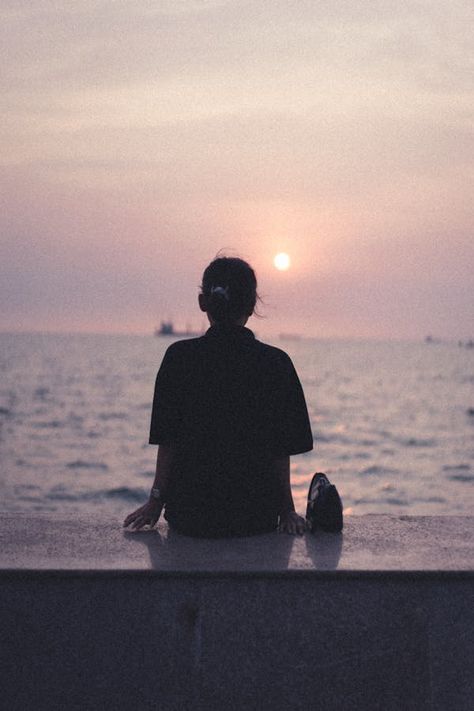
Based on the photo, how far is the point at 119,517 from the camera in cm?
425

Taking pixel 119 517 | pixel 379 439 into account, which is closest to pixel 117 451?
pixel 379 439

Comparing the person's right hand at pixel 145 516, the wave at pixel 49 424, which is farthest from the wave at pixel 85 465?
the person's right hand at pixel 145 516

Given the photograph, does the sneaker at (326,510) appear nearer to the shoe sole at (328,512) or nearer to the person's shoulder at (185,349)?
the shoe sole at (328,512)

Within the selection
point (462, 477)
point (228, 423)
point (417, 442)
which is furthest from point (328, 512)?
point (417, 442)

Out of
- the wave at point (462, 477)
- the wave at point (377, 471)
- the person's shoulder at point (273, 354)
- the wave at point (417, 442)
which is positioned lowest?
the wave at point (417, 442)

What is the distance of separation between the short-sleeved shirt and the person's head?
6 centimetres

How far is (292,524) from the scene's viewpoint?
3908 millimetres

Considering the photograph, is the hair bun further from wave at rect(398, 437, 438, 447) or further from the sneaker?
wave at rect(398, 437, 438, 447)

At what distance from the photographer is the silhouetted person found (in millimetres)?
3859

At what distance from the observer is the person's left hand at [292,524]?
12.7 ft
